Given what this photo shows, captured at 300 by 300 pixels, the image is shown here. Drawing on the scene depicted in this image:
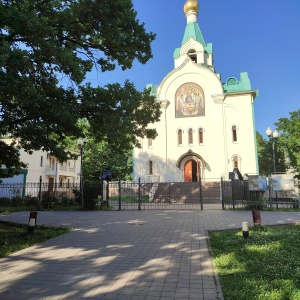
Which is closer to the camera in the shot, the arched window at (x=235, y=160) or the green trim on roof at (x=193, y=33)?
the arched window at (x=235, y=160)

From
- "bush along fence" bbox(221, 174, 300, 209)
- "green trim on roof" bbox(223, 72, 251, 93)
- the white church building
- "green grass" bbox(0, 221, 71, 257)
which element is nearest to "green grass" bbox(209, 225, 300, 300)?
"green grass" bbox(0, 221, 71, 257)

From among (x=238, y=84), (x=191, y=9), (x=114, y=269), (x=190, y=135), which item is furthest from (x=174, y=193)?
(x=191, y=9)

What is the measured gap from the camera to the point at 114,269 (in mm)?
5664

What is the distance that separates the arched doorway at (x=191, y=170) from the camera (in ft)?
106

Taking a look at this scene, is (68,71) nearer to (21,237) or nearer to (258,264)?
(21,237)

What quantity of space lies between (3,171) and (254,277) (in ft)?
36.8

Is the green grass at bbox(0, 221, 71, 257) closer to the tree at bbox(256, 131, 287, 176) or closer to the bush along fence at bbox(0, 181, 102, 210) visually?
the bush along fence at bbox(0, 181, 102, 210)

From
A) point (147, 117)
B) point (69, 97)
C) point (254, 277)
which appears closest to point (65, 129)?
point (69, 97)

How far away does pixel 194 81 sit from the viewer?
33656 millimetres

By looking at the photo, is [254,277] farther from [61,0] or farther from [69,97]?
[61,0]

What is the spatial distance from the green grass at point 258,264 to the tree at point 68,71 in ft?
17.2

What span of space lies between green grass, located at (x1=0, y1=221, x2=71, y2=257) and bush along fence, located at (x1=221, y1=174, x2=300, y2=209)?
1112 centimetres

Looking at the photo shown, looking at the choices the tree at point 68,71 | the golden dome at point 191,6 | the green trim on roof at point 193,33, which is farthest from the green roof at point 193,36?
the tree at point 68,71

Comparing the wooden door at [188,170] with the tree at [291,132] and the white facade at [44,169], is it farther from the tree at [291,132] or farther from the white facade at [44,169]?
the white facade at [44,169]
